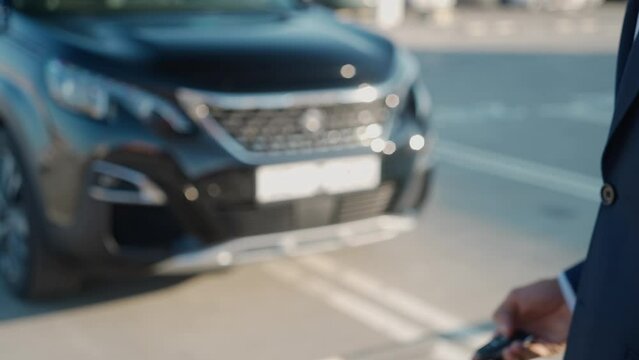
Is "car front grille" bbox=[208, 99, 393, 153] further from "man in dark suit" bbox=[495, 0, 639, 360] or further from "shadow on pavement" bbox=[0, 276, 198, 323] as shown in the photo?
"man in dark suit" bbox=[495, 0, 639, 360]

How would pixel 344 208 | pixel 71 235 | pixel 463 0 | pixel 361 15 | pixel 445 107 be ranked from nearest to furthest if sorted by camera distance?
pixel 71 235
pixel 344 208
pixel 445 107
pixel 361 15
pixel 463 0

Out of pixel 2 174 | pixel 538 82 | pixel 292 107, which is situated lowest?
pixel 538 82

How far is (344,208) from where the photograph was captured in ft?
12.8

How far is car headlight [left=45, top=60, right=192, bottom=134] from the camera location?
351cm

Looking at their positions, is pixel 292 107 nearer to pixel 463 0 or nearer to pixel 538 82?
pixel 538 82

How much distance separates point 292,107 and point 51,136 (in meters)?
0.91

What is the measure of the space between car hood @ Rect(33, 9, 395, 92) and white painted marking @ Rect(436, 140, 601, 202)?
2190 millimetres

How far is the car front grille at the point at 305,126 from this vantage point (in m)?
3.66

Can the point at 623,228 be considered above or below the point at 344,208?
above

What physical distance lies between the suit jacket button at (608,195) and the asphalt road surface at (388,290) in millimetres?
2198

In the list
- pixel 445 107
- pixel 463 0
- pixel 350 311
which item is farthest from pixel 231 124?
pixel 463 0

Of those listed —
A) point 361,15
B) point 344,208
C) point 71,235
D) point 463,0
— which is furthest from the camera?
point 463,0

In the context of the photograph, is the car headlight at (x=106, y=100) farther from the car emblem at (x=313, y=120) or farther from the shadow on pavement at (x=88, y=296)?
the shadow on pavement at (x=88, y=296)

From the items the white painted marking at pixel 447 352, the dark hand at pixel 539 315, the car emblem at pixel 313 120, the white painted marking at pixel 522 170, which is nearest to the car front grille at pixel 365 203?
the car emblem at pixel 313 120
